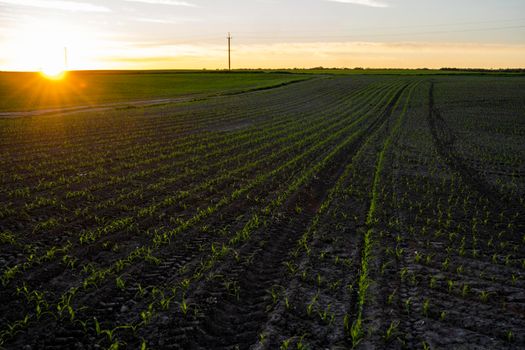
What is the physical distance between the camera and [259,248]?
7.08 meters

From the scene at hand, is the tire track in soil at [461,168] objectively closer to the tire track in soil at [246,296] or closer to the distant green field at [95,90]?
the tire track in soil at [246,296]

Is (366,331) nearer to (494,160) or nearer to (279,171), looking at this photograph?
(279,171)

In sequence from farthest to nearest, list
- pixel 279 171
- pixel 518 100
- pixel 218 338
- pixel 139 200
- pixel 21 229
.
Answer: pixel 518 100
pixel 279 171
pixel 139 200
pixel 21 229
pixel 218 338

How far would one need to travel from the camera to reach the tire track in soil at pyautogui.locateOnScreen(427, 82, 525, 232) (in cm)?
984

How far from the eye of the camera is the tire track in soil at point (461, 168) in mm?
9844

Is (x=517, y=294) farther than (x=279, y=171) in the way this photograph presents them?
No

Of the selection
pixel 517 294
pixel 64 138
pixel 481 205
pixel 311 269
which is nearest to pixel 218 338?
pixel 311 269

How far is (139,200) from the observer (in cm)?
951

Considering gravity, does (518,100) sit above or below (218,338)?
above

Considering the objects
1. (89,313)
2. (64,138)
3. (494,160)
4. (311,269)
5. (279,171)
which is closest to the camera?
(89,313)

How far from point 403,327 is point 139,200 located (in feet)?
22.0

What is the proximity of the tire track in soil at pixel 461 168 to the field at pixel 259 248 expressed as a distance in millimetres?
84

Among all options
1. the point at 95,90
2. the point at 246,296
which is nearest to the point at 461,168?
the point at 246,296

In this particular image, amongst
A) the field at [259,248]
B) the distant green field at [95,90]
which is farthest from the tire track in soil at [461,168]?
the distant green field at [95,90]
